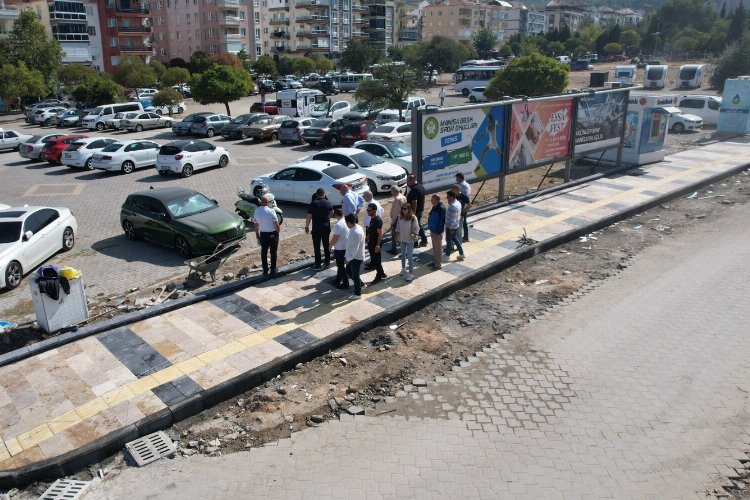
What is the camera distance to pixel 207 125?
35531 mm

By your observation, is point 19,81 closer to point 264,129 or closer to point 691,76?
point 264,129

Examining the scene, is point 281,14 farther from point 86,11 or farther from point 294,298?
point 294,298

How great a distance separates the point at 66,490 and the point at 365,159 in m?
14.3

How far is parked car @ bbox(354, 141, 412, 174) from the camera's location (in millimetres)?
20594

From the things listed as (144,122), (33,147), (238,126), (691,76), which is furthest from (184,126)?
(691,76)

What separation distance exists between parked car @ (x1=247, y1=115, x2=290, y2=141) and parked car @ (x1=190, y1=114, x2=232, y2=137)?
9.90 feet

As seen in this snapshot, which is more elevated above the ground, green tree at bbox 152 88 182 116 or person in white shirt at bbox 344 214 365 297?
green tree at bbox 152 88 182 116

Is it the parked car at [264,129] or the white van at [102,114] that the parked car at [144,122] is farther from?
the parked car at [264,129]

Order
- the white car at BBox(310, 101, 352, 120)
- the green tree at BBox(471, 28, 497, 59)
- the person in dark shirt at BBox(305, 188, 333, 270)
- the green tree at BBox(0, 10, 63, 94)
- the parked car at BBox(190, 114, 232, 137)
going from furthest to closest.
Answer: the green tree at BBox(471, 28, 497, 59), the green tree at BBox(0, 10, 63, 94), the white car at BBox(310, 101, 352, 120), the parked car at BBox(190, 114, 232, 137), the person in dark shirt at BBox(305, 188, 333, 270)

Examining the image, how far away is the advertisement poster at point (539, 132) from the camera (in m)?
16.2

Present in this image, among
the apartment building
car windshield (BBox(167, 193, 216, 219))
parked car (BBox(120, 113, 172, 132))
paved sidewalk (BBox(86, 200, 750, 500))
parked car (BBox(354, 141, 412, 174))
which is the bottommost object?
paved sidewalk (BBox(86, 200, 750, 500))

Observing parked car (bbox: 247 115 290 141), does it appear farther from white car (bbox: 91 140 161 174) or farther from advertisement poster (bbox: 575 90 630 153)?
advertisement poster (bbox: 575 90 630 153)

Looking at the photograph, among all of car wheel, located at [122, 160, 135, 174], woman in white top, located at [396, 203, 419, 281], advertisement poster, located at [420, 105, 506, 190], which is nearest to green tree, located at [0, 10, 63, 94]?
car wheel, located at [122, 160, 135, 174]

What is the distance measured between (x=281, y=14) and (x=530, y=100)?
3701 inches
